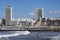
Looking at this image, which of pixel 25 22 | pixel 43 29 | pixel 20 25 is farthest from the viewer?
pixel 25 22

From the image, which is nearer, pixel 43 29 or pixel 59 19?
pixel 43 29

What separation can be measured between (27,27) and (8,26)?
241 centimetres

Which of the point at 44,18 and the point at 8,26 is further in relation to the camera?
the point at 44,18

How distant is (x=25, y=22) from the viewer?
35875 mm

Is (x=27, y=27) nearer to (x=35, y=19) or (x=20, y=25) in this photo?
(x=20, y=25)

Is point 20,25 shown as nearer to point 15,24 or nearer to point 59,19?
point 15,24

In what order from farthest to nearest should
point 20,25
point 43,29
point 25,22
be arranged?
point 25,22 < point 20,25 < point 43,29

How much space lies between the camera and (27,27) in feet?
106

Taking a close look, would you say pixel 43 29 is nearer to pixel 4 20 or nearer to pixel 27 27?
pixel 27 27

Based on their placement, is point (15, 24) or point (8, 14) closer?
point (15, 24)

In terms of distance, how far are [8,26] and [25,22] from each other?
379 centimetres

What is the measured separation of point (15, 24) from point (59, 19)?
7.61m

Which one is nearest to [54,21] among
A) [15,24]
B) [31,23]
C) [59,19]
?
[59,19]

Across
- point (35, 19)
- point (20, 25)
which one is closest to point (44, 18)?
point (35, 19)
